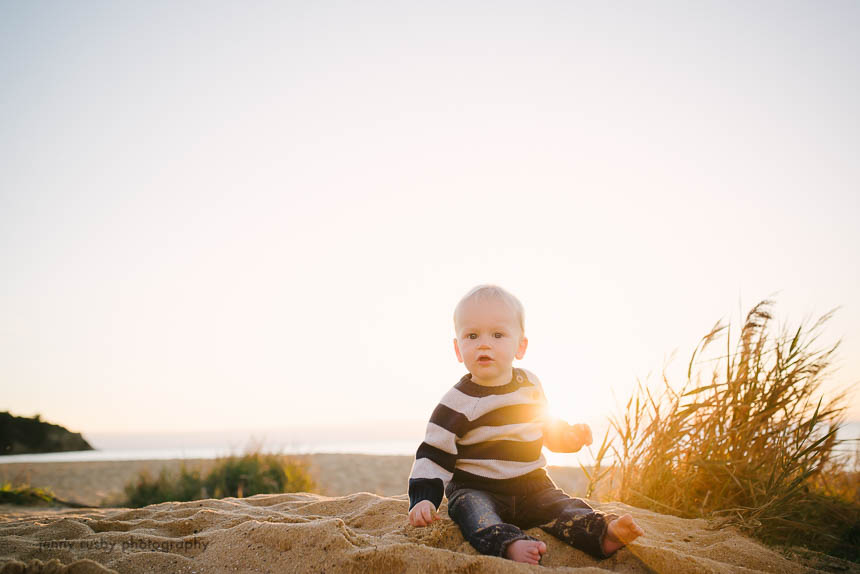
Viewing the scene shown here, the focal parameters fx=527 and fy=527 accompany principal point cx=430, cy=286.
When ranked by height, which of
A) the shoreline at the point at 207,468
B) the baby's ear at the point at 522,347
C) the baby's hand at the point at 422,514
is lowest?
the shoreline at the point at 207,468

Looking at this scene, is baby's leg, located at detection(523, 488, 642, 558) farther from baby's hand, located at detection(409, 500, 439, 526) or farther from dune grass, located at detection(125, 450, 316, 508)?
dune grass, located at detection(125, 450, 316, 508)

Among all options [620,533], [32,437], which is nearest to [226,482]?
[32,437]

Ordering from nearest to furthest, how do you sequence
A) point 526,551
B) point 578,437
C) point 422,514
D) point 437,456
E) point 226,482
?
point 526,551 → point 422,514 → point 437,456 → point 578,437 → point 226,482

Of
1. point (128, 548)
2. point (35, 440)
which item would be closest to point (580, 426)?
point (128, 548)

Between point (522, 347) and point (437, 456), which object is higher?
point (522, 347)

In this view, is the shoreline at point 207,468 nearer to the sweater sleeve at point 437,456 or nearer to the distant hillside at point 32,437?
the distant hillside at point 32,437

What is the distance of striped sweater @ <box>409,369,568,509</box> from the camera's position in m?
2.70

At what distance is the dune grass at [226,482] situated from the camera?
698cm

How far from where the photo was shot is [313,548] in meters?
2.18

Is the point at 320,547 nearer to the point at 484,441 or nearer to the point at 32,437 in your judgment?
the point at 484,441

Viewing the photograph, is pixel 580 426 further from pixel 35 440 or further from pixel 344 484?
pixel 35 440

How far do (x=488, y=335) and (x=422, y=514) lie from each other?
92 centimetres

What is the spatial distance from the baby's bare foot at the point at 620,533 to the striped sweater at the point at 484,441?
1.79 ft
